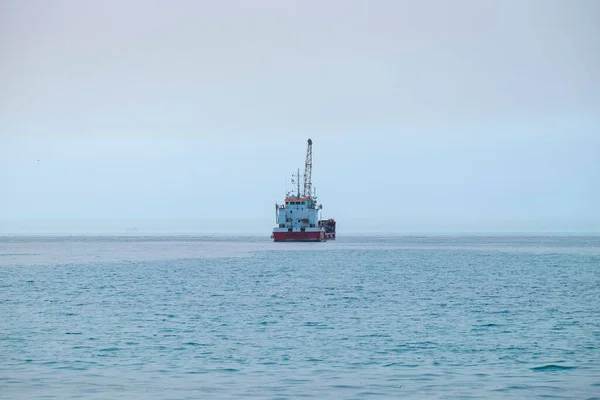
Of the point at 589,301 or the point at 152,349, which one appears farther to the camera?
the point at 589,301

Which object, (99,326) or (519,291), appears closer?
(99,326)

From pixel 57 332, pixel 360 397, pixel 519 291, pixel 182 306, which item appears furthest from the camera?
pixel 519 291

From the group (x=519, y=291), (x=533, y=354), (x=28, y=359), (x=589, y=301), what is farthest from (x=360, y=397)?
(x=519, y=291)

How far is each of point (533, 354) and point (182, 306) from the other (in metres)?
22.9

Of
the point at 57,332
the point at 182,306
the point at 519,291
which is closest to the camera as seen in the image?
the point at 57,332

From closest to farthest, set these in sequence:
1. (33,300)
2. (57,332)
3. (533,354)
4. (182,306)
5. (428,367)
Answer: (428,367), (533,354), (57,332), (182,306), (33,300)

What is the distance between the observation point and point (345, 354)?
29516 millimetres

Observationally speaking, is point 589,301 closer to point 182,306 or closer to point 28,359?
point 182,306

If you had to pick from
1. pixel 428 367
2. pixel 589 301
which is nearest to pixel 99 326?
pixel 428 367

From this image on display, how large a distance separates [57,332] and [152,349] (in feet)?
22.4

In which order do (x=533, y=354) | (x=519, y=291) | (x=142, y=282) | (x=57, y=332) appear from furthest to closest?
1. (x=142, y=282)
2. (x=519, y=291)
3. (x=57, y=332)
4. (x=533, y=354)

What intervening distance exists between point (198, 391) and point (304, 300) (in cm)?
2753

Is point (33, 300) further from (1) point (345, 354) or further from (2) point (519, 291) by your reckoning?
(2) point (519, 291)

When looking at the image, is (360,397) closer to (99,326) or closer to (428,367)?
(428,367)
